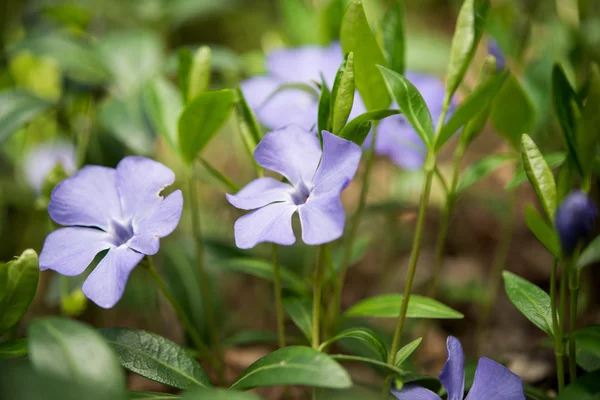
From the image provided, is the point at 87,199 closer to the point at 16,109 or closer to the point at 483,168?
the point at 16,109

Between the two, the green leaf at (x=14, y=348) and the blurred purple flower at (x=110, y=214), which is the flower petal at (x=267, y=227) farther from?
the green leaf at (x=14, y=348)

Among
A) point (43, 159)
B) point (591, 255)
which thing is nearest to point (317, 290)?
point (591, 255)

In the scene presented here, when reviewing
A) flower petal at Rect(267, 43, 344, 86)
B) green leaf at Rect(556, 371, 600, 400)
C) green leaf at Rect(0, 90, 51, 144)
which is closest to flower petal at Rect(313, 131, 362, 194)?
green leaf at Rect(556, 371, 600, 400)

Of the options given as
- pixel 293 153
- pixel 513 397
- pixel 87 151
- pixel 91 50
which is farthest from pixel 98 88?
pixel 513 397

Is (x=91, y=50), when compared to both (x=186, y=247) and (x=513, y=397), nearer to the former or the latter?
(x=186, y=247)

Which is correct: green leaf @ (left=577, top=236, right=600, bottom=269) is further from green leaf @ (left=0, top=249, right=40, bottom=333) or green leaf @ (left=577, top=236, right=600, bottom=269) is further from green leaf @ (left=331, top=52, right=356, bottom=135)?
green leaf @ (left=0, top=249, right=40, bottom=333)

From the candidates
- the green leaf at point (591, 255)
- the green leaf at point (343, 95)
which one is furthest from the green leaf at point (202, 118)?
the green leaf at point (591, 255)
